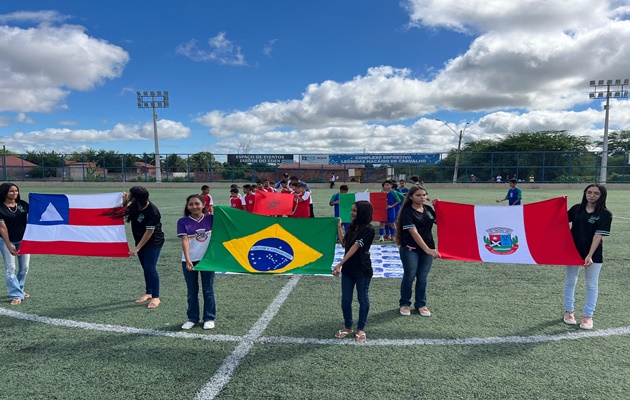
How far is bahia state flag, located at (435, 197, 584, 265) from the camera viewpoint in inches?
191

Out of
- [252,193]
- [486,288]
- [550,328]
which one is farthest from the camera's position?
[252,193]

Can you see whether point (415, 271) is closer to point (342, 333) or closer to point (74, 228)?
point (342, 333)

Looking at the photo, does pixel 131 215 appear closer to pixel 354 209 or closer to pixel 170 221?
pixel 354 209

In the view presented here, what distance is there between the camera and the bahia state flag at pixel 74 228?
557 centimetres

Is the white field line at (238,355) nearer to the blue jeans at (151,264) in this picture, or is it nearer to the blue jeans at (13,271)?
the blue jeans at (151,264)

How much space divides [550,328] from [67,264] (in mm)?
8319

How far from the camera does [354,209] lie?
4.20m

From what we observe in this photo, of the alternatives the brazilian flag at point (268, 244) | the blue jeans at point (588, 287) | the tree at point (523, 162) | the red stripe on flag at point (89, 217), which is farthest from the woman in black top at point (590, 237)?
the tree at point (523, 162)

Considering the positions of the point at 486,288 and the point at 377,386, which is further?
the point at 486,288

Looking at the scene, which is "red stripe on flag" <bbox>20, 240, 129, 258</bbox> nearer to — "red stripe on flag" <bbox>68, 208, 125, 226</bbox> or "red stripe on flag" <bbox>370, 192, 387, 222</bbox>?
"red stripe on flag" <bbox>68, 208, 125, 226</bbox>

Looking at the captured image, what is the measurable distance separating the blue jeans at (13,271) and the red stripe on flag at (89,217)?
0.74 meters

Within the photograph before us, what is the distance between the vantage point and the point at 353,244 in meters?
4.15

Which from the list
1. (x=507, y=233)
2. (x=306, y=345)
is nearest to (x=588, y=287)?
(x=507, y=233)

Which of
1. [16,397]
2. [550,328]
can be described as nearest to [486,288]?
[550,328]
